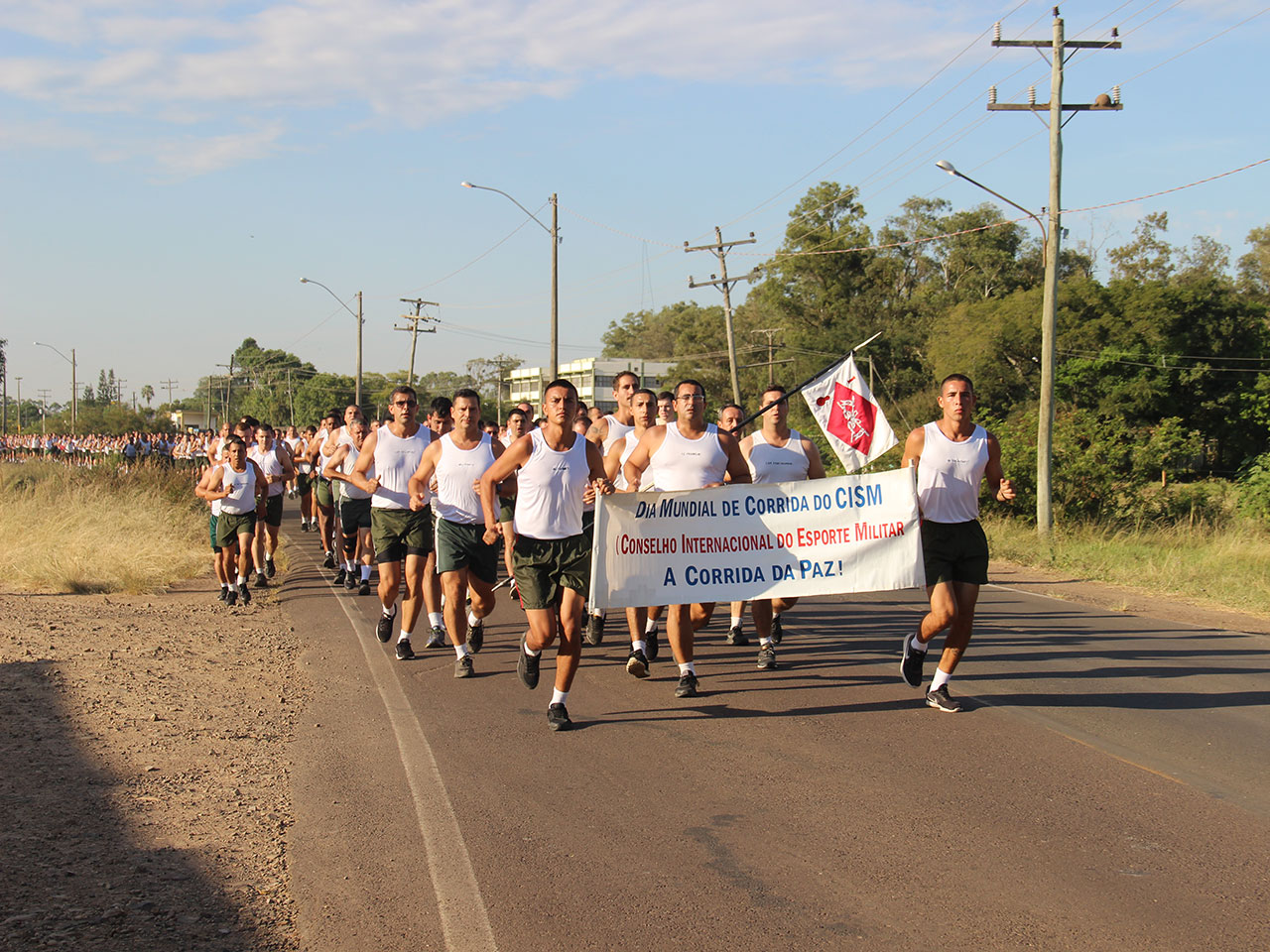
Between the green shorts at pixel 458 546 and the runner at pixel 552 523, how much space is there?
1.60 m

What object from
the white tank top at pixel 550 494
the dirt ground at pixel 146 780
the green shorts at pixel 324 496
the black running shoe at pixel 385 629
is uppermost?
the white tank top at pixel 550 494

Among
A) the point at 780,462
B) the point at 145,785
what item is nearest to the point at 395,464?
the point at 780,462

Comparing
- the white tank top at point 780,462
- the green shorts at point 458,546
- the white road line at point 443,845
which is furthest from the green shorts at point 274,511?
the white road line at point 443,845

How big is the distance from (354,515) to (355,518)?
4 cm

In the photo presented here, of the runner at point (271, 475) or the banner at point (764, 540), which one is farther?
the runner at point (271, 475)

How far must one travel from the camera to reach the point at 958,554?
761 cm

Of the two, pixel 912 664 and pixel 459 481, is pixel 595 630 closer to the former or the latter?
pixel 459 481

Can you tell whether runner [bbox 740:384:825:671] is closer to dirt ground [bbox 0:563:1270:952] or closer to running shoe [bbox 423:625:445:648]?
running shoe [bbox 423:625:445:648]

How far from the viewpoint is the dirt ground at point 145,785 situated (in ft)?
14.2

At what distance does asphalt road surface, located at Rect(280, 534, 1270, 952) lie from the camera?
4.27 meters

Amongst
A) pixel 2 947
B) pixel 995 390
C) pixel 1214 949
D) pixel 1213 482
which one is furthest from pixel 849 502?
pixel 995 390

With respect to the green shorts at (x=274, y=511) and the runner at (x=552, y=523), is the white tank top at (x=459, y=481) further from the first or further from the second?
the green shorts at (x=274, y=511)

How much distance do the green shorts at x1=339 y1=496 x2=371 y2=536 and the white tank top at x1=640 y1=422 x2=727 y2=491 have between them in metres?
6.16

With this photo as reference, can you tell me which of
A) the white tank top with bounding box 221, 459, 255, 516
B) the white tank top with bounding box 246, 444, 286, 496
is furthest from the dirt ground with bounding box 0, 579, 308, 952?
the white tank top with bounding box 246, 444, 286, 496
